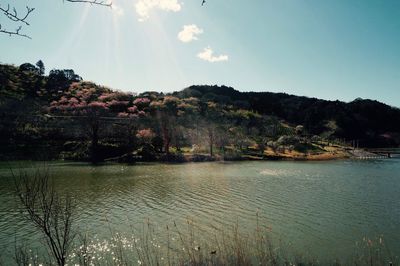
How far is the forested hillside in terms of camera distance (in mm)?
75438

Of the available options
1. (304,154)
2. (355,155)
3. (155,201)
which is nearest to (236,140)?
(304,154)

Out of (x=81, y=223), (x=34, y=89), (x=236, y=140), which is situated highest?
(x=34, y=89)

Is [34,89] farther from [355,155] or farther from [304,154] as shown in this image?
[355,155]

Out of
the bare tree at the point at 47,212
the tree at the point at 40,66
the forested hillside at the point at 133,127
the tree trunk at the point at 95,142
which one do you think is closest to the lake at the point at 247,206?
the bare tree at the point at 47,212

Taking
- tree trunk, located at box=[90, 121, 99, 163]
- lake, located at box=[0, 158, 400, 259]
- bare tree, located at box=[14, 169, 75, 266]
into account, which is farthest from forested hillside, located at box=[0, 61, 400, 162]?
bare tree, located at box=[14, 169, 75, 266]

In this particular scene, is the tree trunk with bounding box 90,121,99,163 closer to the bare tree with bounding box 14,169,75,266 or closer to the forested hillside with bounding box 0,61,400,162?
the forested hillside with bounding box 0,61,400,162

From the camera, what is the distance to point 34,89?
113250mm

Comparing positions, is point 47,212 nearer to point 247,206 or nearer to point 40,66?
point 247,206

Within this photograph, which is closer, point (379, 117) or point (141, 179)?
point (141, 179)

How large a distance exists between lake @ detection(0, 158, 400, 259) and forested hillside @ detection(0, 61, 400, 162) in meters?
29.3

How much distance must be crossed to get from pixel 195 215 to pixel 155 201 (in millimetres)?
6424

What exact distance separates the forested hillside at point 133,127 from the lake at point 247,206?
29287 millimetres

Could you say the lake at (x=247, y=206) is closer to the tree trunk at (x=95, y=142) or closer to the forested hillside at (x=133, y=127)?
the tree trunk at (x=95, y=142)

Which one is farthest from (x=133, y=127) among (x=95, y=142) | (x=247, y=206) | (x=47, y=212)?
(x=47, y=212)
